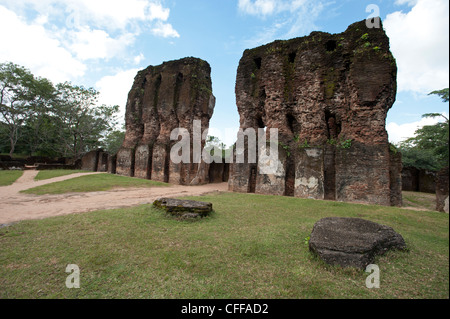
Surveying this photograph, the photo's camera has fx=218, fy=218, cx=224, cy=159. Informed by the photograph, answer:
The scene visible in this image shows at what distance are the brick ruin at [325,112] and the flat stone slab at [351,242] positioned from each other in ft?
19.2

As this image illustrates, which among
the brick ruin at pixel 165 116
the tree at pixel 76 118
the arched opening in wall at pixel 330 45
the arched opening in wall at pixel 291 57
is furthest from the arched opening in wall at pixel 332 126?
the tree at pixel 76 118

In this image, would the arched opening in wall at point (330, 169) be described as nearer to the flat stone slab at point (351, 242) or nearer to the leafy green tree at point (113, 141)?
the flat stone slab at point (351, 242)

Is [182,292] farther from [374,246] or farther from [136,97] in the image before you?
[136,97]

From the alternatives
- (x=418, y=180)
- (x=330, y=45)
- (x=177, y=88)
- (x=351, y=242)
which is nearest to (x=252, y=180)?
(x=330, y=45)

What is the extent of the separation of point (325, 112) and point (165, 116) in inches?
437

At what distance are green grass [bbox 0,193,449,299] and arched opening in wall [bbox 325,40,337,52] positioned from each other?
31.0 feet

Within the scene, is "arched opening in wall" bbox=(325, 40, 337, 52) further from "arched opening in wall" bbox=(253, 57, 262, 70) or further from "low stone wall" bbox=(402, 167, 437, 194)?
"low stone wall" bbox=(402, 167, 437, 194)

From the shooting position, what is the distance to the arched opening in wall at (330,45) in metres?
11.1

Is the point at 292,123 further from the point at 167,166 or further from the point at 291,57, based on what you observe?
the point at 167,166

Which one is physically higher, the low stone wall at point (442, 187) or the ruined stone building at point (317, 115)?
the ruined stone building at point (317, 115)

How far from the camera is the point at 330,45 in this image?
11.2 metres

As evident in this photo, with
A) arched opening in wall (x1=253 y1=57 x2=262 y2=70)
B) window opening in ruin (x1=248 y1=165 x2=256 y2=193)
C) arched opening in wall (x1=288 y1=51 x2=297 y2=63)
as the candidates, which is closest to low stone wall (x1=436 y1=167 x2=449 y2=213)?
window opening in ruin (x1=248 y1=165 x2=256 y2=193)

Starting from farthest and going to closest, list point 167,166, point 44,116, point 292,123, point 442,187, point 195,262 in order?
point 44,116 → point 167,166 → point 292,123 → point 442,187 → point 195,262

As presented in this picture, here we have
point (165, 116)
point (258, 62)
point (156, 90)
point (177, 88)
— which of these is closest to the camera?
point (258, 62)
